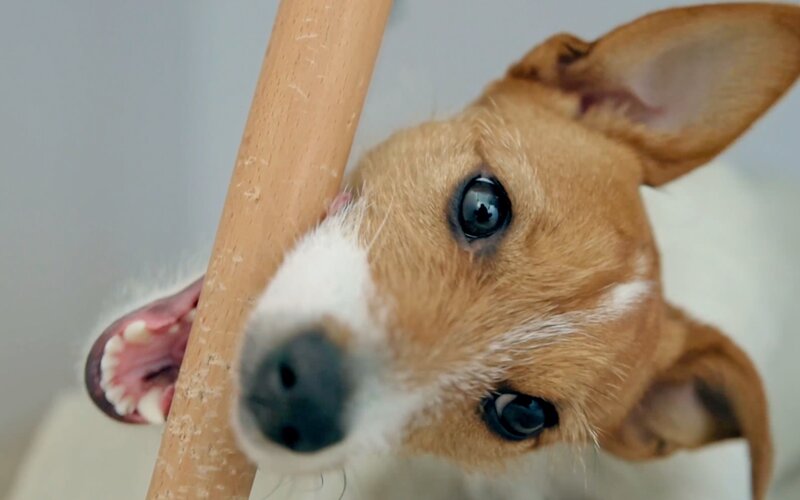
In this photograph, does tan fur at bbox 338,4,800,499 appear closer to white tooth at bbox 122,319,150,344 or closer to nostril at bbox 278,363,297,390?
nostril at bbox 278,363,297,390

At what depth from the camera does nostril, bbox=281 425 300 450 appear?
84 centimetres

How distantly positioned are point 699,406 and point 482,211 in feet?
1.61

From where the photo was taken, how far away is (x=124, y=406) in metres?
1.12

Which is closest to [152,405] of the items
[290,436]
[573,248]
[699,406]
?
[290,436]

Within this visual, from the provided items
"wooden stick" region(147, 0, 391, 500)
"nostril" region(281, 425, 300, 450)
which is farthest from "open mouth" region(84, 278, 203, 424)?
"nostril" region(281, 425, 300, 450)

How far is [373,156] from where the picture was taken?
1.06 m

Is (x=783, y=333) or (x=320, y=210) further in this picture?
(x=783, y=333)

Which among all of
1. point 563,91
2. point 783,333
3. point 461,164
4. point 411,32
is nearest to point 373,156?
point 461,164

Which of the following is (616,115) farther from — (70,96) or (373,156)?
(70,96)

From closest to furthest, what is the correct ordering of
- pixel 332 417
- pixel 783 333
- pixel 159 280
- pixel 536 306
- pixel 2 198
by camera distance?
pixel 332 417 < pixel 536 306 < pixel 159 280 < pixel 783 333 < pixel 2 198

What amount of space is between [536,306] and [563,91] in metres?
0.35

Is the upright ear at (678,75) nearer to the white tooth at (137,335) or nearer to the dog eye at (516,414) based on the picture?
the dog eye at (516,414)

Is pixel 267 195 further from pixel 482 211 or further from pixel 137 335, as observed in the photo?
pixel 137 335

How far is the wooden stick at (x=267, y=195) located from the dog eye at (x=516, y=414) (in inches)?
11.8
